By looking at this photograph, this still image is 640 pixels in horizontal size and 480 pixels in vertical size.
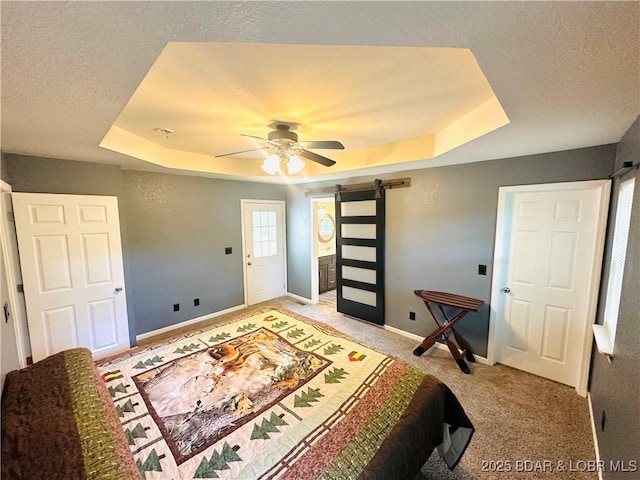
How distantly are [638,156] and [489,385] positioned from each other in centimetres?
217

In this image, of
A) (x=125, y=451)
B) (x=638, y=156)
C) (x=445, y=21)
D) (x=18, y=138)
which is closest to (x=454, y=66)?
(x=445, y=21)

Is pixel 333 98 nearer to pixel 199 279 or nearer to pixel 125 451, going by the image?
pixel 125 451

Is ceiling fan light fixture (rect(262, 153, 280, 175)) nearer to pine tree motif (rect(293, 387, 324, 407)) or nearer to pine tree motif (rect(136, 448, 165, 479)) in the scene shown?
pine tree motif (rect(293, 387, 324, 407))

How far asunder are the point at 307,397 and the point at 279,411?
18 cm

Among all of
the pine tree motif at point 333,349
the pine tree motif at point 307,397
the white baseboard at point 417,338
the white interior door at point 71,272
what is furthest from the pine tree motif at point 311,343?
the white interior door at point 71,272

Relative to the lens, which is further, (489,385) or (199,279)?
(199,279)

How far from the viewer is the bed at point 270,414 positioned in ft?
3.65

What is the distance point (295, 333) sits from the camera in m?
2.34

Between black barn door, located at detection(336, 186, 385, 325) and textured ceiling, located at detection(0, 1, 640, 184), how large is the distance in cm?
211

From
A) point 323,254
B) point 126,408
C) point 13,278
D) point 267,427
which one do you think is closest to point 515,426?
point 267,427

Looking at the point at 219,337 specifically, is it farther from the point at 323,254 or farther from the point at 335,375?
the point at 323,254

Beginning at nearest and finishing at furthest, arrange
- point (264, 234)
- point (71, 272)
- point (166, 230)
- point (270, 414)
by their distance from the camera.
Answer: point (270, 414) < point (71, 272) < point (166, 230) < point (264, 234)

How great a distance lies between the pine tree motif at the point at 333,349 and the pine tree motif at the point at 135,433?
→ 1175 millimetres

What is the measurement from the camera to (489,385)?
2.51 meters
